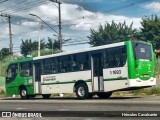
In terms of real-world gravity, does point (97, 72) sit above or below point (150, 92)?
above

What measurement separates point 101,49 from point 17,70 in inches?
361

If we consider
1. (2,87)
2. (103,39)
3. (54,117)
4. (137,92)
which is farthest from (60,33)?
(103,39)

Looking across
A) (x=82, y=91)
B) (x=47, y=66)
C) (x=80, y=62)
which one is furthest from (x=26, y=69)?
(x=82, y=91)

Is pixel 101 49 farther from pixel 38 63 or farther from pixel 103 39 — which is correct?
pixel 103 39

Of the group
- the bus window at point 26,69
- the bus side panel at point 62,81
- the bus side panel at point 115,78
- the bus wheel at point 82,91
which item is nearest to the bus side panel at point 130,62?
the bus side panel at point 115,78

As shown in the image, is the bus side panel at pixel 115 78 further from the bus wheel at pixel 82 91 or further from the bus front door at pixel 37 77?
the bus front door at pixel 37 77

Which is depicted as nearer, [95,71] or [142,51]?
[142,51]

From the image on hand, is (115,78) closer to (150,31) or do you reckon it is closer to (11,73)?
(11,73)

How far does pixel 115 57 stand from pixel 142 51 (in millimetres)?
1661

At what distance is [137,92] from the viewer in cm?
2469

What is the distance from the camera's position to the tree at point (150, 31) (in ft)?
229

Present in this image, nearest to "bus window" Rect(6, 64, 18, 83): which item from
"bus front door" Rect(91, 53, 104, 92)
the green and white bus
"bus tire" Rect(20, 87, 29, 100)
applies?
"bus tire" Rect(20, 87, 29, 100)

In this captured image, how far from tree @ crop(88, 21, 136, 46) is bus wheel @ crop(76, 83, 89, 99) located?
61.0 metres

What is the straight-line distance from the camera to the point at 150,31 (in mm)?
70812
